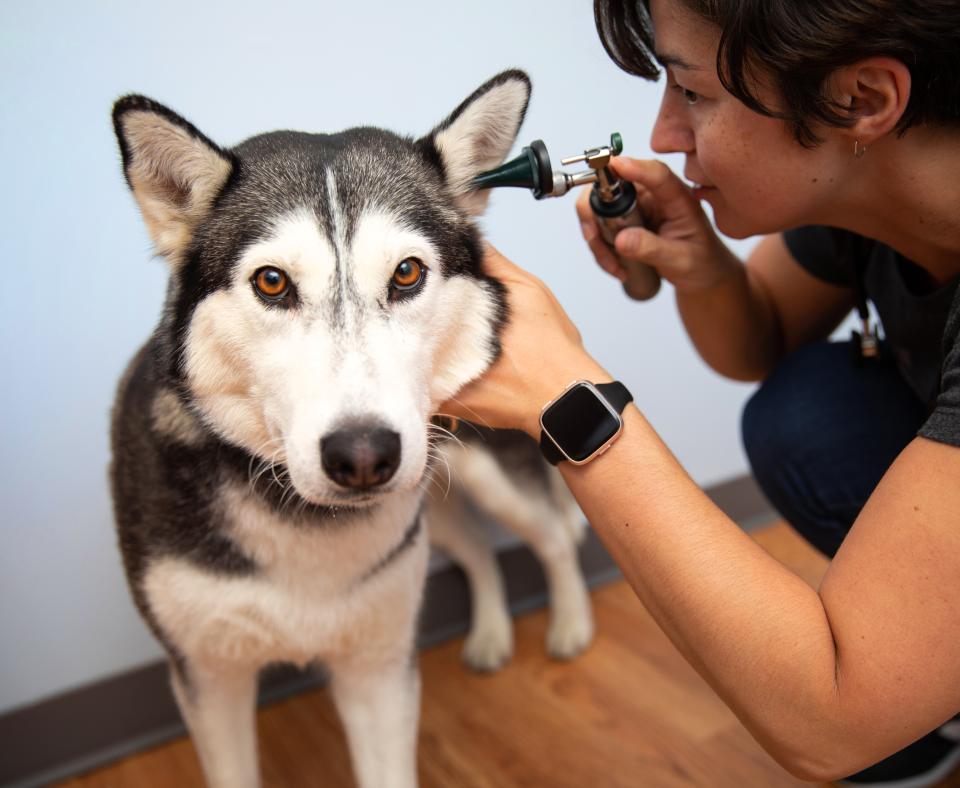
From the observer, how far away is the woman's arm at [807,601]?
0.93m

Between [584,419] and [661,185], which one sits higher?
[661,185]

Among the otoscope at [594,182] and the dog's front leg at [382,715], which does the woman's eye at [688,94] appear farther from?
the dog's front leg at [382,715]

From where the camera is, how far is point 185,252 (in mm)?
1179

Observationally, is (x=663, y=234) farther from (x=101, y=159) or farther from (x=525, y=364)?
(x=101, y=159)

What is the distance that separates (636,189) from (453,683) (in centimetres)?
130

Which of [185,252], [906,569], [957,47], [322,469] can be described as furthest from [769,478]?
[185,252]

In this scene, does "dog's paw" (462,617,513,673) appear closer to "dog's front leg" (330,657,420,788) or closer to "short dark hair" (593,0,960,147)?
"dog's front leg" (330,657,420,788)

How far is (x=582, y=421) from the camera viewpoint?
1.09 meters

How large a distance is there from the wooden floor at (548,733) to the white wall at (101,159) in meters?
0.39

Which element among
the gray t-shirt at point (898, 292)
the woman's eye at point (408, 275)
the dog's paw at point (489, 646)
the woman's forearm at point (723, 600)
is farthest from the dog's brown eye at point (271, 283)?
the dog's paw at point (489, 646)

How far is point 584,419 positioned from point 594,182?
47cm

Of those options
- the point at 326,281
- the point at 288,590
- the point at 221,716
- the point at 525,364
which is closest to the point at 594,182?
the point at 525,364

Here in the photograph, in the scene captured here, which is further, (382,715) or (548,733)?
(548,733)

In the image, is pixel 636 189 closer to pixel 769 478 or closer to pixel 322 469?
pixel 769 478
